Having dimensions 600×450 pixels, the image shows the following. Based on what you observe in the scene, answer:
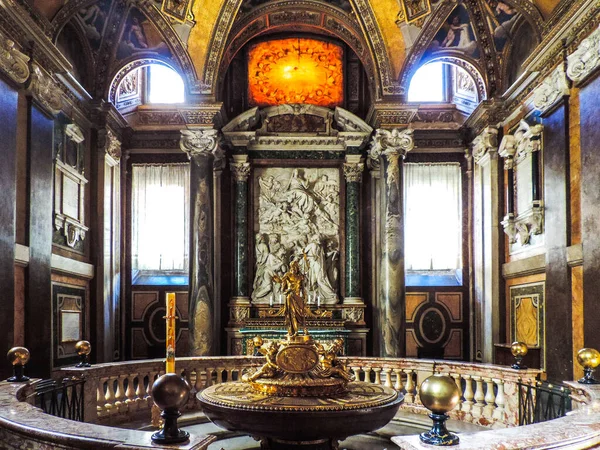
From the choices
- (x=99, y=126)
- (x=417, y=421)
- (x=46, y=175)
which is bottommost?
(x=417, y=421)

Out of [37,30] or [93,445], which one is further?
[37,30]

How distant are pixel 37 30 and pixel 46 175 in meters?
2.35

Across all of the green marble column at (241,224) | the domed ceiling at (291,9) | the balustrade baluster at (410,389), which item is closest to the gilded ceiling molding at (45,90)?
the domed ceiling at (291,9)

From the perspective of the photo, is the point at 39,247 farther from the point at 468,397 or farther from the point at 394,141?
the point at 394,141

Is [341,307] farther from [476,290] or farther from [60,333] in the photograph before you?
[60,333]

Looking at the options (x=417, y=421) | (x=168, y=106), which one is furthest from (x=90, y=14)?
(x=417, y=421)

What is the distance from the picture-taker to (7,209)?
8914 mm

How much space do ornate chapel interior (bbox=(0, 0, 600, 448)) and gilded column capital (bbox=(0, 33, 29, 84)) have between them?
0.06 m

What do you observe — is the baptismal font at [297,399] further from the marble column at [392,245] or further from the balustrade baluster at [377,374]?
the marble column at [392,245]

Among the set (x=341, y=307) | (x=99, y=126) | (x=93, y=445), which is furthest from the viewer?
(x=341, y=307)

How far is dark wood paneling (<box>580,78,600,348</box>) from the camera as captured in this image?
852cm

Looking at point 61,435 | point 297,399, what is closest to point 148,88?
point 297,399

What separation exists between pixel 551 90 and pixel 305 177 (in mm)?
6570

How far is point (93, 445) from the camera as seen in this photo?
11.5 feet
